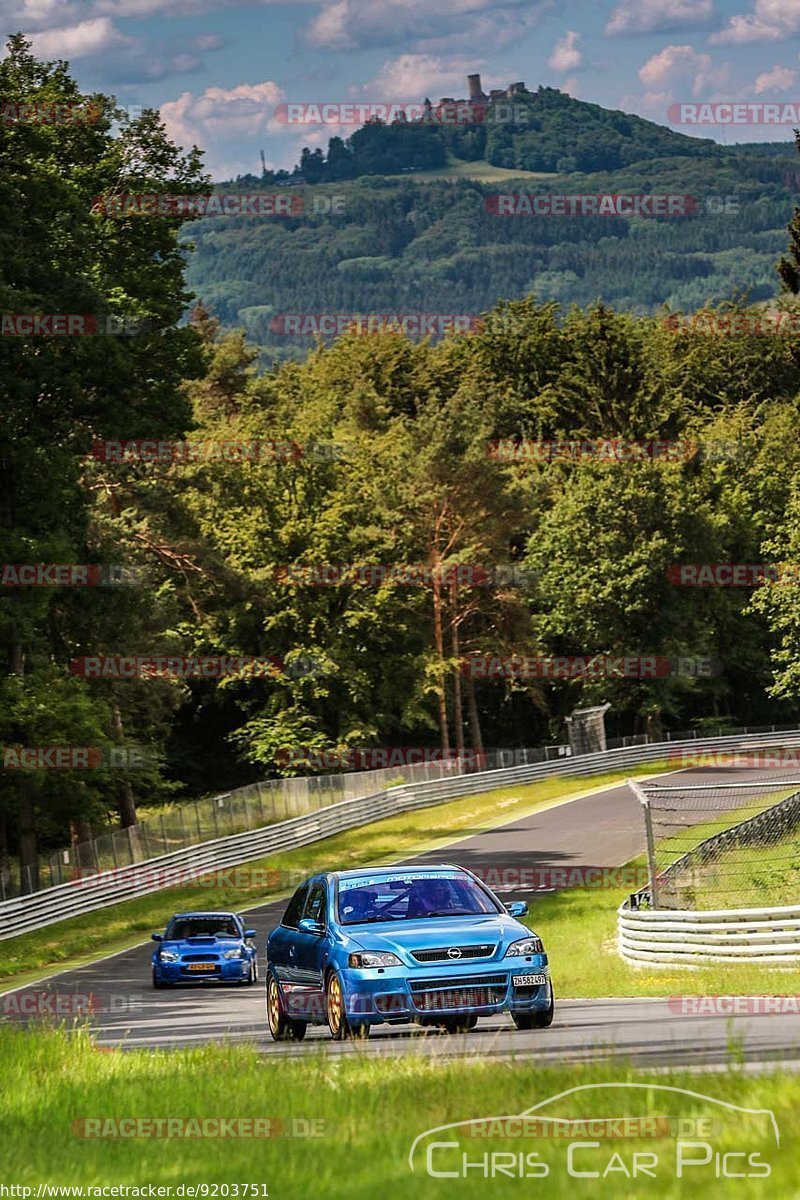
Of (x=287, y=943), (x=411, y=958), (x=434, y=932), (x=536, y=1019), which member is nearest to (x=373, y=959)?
(x=411, y=958)

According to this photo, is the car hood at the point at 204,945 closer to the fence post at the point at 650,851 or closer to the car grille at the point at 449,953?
the fence post at the point at 650,851

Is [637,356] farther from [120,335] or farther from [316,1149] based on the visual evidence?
[316,1149]

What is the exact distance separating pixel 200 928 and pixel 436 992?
15.5 meters

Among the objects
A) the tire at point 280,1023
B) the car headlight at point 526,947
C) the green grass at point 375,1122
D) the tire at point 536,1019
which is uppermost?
the green grass at point 375,1122

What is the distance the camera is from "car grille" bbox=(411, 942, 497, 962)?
14.1m

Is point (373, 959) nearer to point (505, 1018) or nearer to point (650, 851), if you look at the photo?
point (505, 1018)

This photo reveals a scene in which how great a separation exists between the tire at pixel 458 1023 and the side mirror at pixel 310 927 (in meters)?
1.51

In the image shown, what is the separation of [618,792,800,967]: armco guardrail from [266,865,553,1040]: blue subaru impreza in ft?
23.5

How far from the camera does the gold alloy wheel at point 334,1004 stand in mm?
14398

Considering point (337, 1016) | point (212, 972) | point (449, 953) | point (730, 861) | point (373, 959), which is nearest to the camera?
point (449, 953)

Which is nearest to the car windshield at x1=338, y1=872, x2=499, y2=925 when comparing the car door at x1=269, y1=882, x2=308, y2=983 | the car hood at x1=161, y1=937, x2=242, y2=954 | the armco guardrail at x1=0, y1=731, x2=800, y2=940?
the car door at x1=269, y1=882, x2=308, y2=983

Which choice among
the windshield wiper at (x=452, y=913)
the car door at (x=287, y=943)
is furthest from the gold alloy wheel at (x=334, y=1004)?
the windshield wiper at (x=452, y=913)

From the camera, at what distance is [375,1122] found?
7.84m

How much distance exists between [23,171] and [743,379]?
78266 mm
